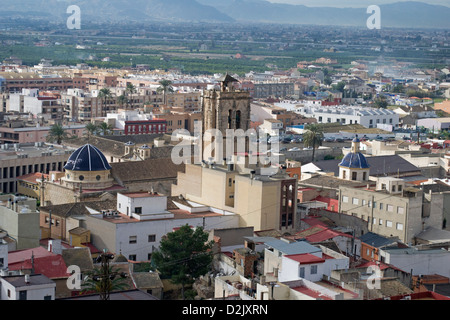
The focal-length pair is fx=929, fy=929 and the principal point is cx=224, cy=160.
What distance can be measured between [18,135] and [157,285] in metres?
26.6

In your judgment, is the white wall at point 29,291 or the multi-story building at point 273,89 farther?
the multi-story building at point 273,89

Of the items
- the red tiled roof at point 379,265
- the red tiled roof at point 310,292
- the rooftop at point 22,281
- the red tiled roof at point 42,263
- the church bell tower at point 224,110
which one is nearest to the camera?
the rooftop at point 22,281

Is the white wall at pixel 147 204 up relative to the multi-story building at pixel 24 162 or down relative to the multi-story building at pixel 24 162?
up

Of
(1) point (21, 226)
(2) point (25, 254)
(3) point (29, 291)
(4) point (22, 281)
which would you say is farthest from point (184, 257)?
(3) point (29, 291)

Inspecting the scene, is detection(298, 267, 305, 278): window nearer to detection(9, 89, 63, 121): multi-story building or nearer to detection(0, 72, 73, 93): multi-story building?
detection(9, 89, 63, 121): multi-story building

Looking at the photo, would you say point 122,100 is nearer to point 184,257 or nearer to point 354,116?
point 354,116

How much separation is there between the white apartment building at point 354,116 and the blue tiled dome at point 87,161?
28.9m

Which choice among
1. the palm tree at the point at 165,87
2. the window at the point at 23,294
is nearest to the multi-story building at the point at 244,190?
the window at the point at 23,294

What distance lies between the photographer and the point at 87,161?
25.9 meters

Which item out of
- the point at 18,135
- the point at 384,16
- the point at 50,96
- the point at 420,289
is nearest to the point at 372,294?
the point at 420,289

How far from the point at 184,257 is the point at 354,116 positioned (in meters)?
36.2

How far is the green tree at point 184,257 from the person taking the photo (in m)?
18.0

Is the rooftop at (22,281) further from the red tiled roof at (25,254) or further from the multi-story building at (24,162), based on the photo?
the multi-story building at (24,162)
